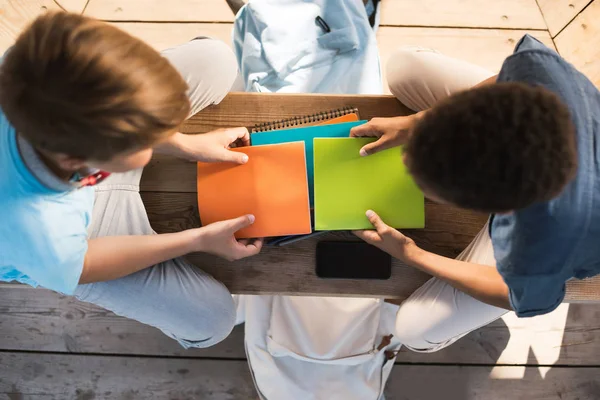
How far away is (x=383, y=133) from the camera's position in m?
0.79

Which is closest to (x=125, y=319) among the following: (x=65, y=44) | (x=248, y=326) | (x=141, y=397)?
(x=141, y=397)

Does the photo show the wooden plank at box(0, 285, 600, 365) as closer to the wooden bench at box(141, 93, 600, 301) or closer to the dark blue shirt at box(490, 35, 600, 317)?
the wooden bench at box(141, 93, 600, 301)

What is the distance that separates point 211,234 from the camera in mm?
777

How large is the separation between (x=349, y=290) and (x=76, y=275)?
45cm

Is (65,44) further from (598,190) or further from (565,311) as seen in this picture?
(565,311)

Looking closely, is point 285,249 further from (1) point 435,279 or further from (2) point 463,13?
(2) point 463,13

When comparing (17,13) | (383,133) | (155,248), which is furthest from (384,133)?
(17,13)

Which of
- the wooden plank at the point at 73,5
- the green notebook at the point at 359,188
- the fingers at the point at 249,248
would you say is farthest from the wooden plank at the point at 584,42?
the wooden plank at the point at 73,5

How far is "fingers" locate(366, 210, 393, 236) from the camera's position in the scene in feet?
2.56

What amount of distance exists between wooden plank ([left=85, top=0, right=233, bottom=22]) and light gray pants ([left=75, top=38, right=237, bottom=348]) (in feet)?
1.71

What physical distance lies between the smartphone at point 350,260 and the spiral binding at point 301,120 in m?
0.23

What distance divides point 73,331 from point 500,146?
1.11 metres

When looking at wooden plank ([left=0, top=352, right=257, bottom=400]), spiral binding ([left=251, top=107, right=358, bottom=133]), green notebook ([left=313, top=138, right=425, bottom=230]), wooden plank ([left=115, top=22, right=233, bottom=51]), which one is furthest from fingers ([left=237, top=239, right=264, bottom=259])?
wooden plank ([left=115, top=22, right=233, bottom=51])

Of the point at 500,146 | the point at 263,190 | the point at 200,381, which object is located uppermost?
the point at 500,146
